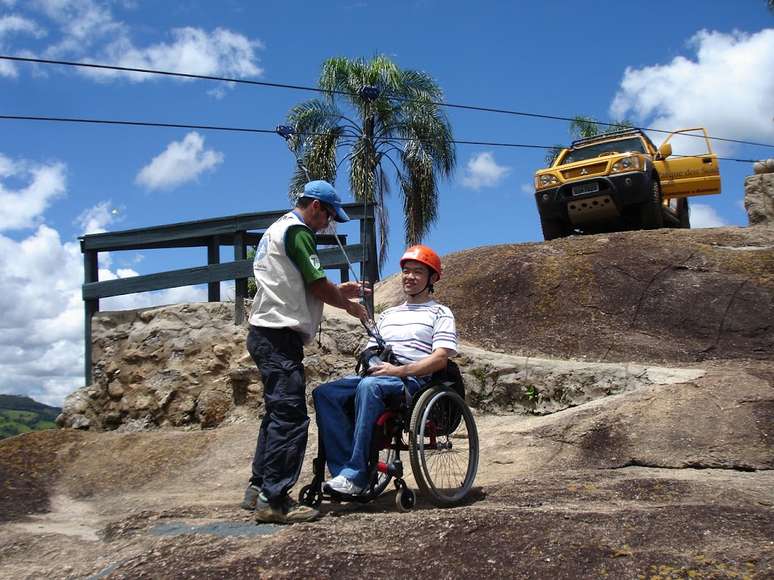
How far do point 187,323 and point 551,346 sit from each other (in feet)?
12.0

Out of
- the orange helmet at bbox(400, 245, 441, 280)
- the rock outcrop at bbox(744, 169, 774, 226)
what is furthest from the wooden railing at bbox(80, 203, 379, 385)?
the rock outcrop at bbox(744, 169, 774, 226)

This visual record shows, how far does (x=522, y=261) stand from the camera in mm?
9922

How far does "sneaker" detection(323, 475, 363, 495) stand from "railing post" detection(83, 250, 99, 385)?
15.1ft

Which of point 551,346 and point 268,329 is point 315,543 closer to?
point 268,329

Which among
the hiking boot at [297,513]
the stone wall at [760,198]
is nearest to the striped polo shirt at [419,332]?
the hiking boot at [297,513]

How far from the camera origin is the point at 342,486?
12.3 feet

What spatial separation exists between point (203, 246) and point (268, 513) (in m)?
4.67

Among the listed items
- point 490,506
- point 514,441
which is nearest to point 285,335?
point 490,506

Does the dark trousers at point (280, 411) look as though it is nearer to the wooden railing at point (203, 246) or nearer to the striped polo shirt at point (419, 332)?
the striped polo shirt at point (419, 332)

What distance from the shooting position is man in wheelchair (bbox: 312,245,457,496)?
12.4ft

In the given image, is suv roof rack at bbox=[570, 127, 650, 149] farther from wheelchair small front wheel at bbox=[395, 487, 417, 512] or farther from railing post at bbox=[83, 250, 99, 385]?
wheelchair small front wheel at bbox=[395, 487, 417, 512]

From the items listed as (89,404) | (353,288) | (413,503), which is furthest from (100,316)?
(413,503)

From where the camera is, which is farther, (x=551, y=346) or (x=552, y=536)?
(x=551, y=346)

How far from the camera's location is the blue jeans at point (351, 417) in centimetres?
378
